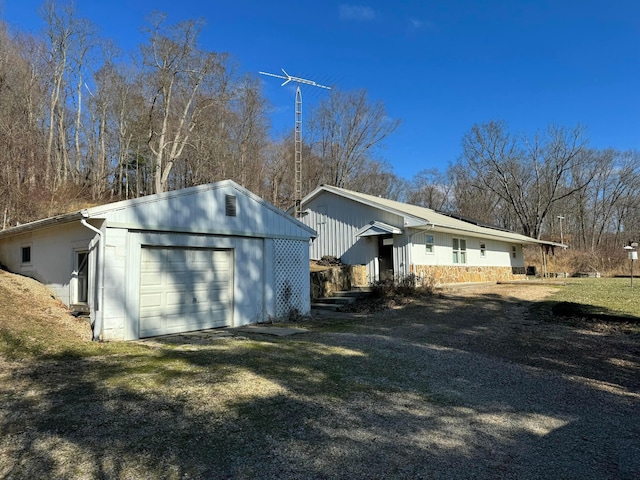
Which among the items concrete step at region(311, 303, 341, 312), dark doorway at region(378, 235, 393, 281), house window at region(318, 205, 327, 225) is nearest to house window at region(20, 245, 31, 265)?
concrete step at region(311, 303, 341, 312)

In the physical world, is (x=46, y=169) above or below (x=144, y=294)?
above

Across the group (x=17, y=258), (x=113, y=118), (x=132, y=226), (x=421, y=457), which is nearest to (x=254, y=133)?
(x=113, y=118)

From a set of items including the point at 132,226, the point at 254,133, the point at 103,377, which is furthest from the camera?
the point at 254,133

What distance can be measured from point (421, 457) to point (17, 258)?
12.5 meters

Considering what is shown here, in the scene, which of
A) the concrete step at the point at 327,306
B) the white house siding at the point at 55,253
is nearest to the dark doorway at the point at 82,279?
the white house siding at the point at 55,253

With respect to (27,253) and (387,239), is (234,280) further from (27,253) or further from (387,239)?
(387,239)

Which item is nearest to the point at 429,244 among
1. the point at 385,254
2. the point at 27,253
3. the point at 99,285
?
the point at 385,254

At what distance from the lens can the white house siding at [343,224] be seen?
1786 centimetres

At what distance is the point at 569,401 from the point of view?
4734 mm

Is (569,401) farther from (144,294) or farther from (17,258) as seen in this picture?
(17,258)

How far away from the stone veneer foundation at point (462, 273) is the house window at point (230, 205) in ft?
29.6

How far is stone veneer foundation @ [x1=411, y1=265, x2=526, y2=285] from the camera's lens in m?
17.4

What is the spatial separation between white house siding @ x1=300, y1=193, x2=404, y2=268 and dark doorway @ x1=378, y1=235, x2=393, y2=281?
371mm

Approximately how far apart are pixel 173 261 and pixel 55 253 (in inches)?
131
